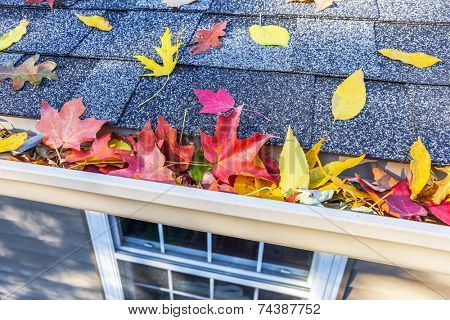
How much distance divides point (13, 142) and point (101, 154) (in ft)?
0.70

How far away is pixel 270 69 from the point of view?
767 millimetres

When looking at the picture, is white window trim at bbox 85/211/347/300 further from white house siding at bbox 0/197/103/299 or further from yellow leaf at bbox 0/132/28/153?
yellow leaf at bbox 0/132/28/153

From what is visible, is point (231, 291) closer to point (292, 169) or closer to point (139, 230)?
point (139, 230)

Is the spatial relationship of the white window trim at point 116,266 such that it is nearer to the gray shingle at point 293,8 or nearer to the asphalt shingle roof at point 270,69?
the asphalt shingle roof at point 270,69

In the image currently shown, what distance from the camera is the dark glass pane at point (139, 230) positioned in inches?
58.3

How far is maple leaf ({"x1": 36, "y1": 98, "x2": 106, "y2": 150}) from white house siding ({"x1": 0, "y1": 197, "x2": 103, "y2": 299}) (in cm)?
75

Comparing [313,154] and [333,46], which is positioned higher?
[333,46]

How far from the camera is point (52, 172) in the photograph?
0.68 m

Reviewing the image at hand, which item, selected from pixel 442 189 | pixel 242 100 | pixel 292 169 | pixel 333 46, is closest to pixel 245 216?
pixel 292 169

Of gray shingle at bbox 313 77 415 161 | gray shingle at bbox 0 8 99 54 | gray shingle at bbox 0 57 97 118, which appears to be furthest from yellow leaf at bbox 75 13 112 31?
gray shingle at bbox 313 77 415 161

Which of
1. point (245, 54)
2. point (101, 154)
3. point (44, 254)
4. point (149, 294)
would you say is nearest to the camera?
point (101, 154)

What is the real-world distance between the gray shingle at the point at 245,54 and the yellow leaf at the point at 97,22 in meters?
Result: 0.25
